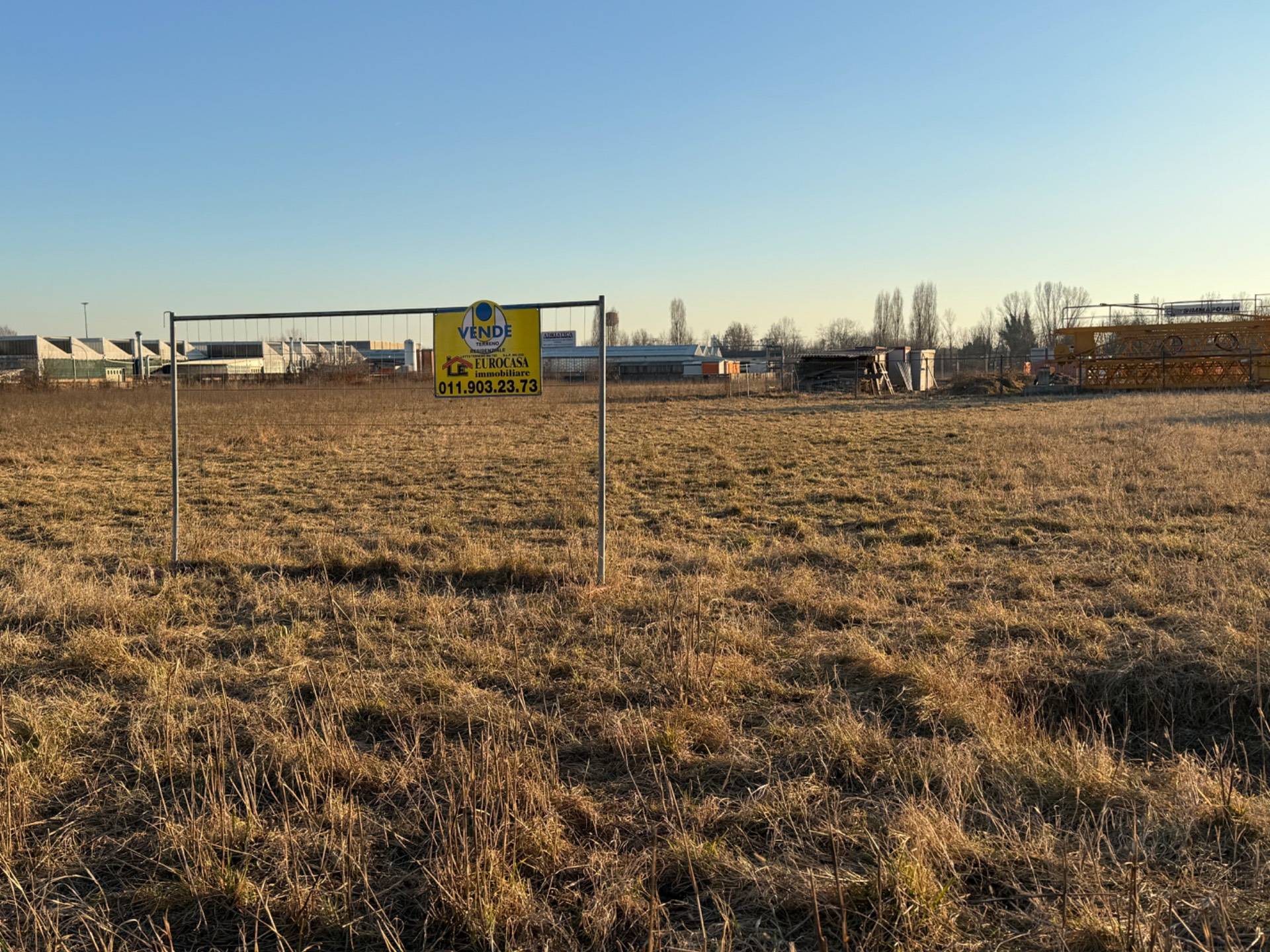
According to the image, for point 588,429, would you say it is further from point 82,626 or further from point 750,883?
point 750,883

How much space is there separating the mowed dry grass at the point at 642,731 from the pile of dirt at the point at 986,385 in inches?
1261

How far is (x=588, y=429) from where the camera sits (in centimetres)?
2256

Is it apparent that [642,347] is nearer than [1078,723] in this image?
No

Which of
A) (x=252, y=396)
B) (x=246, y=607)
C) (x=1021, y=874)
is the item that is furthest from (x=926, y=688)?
(x=252, y=396)

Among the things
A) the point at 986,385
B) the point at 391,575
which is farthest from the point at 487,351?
the point at 986,385

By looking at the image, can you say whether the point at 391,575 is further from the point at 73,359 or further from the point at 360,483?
the point at 73,359

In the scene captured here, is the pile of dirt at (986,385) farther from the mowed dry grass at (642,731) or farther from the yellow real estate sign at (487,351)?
the yellow real estate sign at (487,351)

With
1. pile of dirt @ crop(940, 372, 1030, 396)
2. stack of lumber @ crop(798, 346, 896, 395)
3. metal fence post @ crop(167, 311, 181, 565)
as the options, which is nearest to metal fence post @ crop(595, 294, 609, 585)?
metal fence post @ crop(167, 311, 181, 565)

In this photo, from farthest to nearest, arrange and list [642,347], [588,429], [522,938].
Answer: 1. [642,347]
2. [588,429]
3. [522,938]

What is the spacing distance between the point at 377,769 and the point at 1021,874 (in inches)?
Result: 97.2

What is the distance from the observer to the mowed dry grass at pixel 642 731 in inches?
107

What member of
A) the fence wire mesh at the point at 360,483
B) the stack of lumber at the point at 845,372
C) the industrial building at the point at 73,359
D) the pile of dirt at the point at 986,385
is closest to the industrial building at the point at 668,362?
the stack of lumber at the point at 845,372

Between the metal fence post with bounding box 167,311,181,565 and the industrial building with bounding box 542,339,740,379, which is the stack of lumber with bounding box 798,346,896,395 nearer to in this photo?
the industrial building with bounding box 542,339,740,379

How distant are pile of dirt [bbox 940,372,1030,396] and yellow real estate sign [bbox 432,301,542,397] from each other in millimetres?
35785
